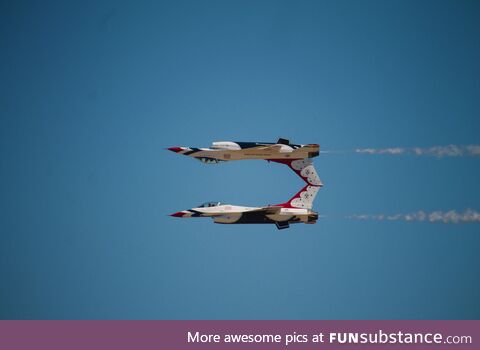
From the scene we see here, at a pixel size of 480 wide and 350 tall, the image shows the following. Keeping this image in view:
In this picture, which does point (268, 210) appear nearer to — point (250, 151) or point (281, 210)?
point (281, 210)

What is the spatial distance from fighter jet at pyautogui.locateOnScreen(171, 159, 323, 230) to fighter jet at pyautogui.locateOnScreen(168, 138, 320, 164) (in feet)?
3.35

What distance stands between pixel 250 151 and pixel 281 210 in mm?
6937

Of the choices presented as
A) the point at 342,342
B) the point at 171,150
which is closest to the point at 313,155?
the point at 171,150

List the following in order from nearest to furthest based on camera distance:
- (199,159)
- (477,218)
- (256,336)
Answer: (256,336) → (477,218) → (199,159)

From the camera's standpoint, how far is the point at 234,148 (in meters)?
81.8

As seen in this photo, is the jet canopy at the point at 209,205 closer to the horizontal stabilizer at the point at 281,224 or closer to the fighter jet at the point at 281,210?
the fighter jet at the point at 281,210

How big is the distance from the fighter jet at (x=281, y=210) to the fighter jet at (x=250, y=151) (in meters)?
1.02

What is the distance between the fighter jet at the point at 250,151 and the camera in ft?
268

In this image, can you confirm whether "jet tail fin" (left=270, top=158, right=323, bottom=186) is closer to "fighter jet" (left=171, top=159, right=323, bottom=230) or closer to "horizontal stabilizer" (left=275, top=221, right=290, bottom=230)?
"fighter jet" (left=171, top=159, right=323, bottom=230)

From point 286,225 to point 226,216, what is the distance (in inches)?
241

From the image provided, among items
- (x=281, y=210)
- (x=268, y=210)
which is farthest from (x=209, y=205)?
(x=281, y=210)

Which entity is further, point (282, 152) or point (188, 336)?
point (282, 152)

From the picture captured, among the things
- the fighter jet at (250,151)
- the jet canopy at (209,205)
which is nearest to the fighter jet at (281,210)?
the jet canopy at (209,205)

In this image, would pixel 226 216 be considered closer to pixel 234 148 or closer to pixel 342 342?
pixel 234 148
